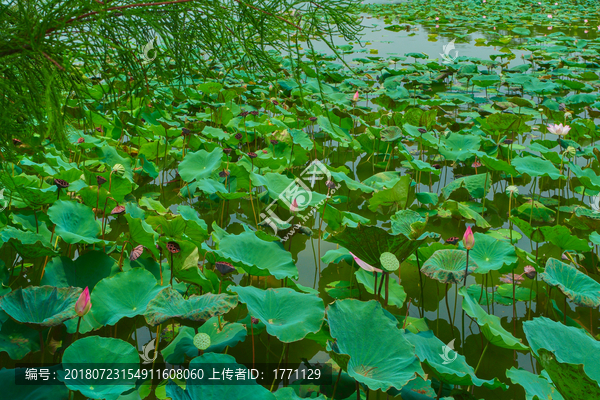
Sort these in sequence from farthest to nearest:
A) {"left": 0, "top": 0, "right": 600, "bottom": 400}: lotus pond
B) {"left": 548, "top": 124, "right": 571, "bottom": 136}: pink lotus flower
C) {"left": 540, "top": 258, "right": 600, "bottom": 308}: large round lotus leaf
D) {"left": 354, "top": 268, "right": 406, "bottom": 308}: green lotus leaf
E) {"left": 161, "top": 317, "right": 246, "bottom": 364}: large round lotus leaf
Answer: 1. {"left": 548, "top": 124, "right": 571, "bottom": 136}: pink lotus flower
2. {"left": 354, "top": 268, "right": 406, "bottom": 308}: green lotus leaf
3. {"left": 540, "top": 258, "right": 600, "bottom": 308}: large round lotus leaf
4. {"left": 161, "top": 317, "right": 246, "bottom": 364}: large round lotus leaf
5. {"left": 0, "top": 0, "right": 600, "bottom": 400}: lotus pond

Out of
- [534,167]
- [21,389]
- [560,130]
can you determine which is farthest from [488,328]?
[560,130]

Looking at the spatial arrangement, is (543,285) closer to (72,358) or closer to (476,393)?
(476,393)

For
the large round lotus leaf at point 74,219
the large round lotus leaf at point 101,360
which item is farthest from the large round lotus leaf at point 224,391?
the large round lotus leaf at point 74,219

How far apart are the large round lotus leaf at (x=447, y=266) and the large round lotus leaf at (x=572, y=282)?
0.64 ft

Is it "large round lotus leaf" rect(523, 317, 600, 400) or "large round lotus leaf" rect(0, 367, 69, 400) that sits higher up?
"large round lotus leaf" rect(0, 367, 69, 400)

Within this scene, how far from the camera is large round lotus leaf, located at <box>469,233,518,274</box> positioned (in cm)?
130

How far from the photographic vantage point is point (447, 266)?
1243 millimetres

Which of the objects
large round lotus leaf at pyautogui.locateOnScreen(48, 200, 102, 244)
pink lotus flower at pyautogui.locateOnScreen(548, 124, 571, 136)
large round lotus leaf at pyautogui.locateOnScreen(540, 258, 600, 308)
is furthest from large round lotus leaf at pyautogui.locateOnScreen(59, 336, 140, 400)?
pink lotus flower at pyautogui.locateOnScreen(548, 124, 571, 136)

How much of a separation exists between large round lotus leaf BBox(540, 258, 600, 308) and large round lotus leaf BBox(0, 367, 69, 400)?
3.85 feet

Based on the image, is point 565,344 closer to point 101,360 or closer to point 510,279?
point 510,279

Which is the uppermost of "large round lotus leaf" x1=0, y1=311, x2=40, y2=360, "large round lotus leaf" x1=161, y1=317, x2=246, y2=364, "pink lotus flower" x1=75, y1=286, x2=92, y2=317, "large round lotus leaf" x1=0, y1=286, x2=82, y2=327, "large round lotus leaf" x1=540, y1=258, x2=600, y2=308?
"pink lotus flower" x1=75, y1=286, x2=92, y2=317

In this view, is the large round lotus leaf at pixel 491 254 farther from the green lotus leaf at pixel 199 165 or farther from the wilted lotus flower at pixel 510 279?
the green lotus leaf at pixel 199 165

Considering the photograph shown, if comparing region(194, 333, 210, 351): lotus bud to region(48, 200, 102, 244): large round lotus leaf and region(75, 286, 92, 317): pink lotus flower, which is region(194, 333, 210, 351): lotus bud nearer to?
region(75, 286, 92, 317): pink lotus flower

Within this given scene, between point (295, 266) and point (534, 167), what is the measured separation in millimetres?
1254
